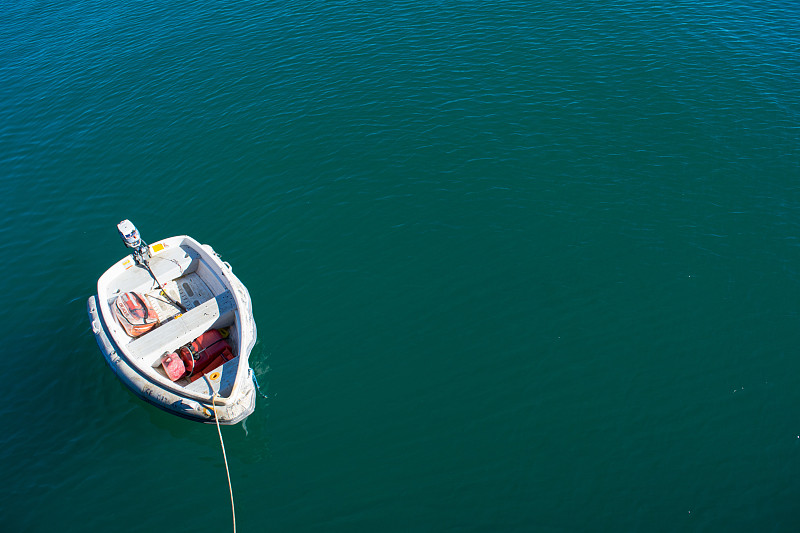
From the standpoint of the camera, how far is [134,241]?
28281 mm

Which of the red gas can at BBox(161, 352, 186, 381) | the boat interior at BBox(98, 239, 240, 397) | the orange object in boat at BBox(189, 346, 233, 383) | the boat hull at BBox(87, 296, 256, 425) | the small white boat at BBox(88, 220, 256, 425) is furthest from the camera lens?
the orange object in boat at BBox(189, 346, 233, 383)

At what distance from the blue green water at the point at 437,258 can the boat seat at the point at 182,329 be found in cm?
271

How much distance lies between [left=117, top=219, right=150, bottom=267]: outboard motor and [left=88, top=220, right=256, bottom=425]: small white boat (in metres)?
0.05

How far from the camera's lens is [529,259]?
31.1 m

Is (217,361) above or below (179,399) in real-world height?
below

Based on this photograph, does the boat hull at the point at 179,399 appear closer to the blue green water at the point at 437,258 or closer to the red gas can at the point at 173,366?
the red gas can at the point at 173,366

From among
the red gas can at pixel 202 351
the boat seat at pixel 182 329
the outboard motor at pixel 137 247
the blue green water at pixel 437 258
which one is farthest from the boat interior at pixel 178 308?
the blue green water at pixel 437 258

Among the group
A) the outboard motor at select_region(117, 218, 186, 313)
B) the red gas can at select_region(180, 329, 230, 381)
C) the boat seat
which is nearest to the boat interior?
the boat seat

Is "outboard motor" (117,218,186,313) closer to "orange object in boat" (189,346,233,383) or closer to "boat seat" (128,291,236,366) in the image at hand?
"boat seat" (128,291,236,366)

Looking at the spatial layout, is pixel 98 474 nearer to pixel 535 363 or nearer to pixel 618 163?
pixel 535 363

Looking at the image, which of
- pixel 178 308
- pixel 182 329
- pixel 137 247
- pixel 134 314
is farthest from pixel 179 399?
pixel 137 247

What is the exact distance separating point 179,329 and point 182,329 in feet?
0.46

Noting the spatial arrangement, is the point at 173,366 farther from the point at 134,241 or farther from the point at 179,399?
the point at 134,241

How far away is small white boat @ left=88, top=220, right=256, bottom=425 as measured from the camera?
2373 cm
